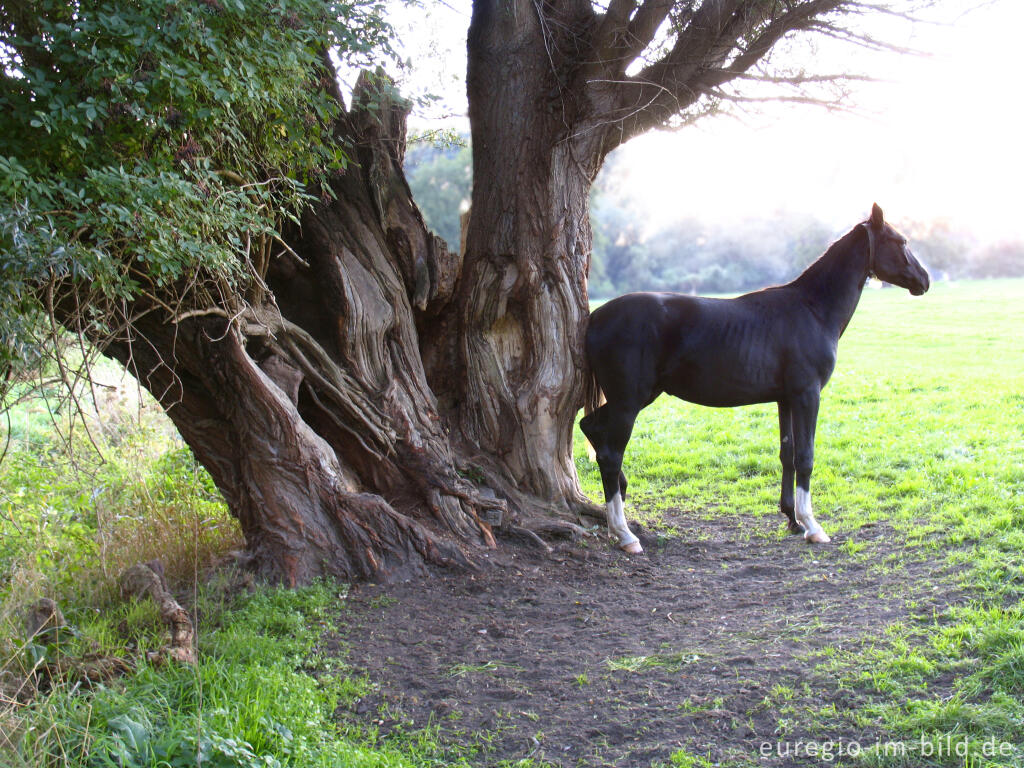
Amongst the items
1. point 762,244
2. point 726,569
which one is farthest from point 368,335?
point 762,244

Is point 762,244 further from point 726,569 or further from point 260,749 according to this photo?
point 260,749

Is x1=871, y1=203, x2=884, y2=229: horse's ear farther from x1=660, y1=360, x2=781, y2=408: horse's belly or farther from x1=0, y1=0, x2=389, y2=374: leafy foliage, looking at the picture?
x1=0, y1=0, x2=389, y2=374: leafy foliage

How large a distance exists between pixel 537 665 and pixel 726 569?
6.74ft

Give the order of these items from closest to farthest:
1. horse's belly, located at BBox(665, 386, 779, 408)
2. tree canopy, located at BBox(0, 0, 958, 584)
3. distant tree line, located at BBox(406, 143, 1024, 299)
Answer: tree canopy, located at BBox(0, 0, 958, 584)
horse's belly, located at BBox(665, 386, 779, 408)
distant tree line, located at BBox(406, 143, 1024, 299)

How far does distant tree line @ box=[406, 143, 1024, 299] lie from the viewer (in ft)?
124

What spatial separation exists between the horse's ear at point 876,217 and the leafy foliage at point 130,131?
415 centimetres

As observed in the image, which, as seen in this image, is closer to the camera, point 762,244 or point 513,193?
point 513,193

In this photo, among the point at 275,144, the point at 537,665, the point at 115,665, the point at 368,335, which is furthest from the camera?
the point at 368,335

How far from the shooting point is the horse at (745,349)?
6461 mm

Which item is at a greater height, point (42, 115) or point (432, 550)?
point (42, 115)

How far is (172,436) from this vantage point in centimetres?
962

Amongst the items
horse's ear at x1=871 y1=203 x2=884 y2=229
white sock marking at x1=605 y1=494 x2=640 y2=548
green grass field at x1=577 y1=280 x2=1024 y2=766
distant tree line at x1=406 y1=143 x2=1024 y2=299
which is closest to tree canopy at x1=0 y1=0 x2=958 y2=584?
white sock marking at x1=605 y1=494 x2=640 y2=548

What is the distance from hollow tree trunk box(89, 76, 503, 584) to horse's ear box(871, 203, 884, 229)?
3427mm

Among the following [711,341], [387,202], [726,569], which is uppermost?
[387,202]
